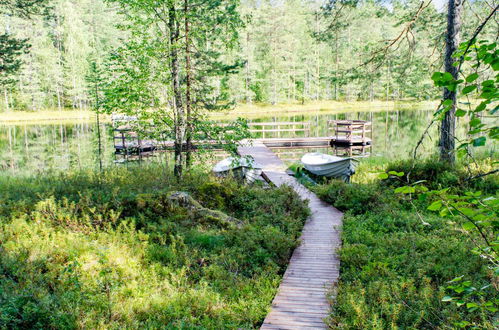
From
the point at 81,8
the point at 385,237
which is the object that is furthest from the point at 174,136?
the point at 81,8

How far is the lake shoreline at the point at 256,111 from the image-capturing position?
45.8m

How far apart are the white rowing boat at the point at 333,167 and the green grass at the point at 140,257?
4142mm

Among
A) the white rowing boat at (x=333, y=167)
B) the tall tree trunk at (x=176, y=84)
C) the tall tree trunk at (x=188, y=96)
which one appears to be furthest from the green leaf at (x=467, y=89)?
the white rowing boat at (x=333, y=167)

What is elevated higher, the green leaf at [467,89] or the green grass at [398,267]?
the green leaf at [467,89]

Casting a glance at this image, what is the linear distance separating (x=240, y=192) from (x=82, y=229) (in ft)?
15.8

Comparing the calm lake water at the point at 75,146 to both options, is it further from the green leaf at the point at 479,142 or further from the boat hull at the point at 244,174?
the green leaf at the point at 479,142

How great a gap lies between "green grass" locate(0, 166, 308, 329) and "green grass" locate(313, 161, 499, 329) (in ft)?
4.38

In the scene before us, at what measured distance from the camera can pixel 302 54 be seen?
190ft

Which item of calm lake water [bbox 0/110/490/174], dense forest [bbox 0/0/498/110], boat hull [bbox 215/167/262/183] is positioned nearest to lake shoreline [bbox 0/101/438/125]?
dense forest [bbox 0/0/498/110]

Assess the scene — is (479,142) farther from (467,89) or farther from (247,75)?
(247,75)

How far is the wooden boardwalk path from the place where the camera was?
552 cm

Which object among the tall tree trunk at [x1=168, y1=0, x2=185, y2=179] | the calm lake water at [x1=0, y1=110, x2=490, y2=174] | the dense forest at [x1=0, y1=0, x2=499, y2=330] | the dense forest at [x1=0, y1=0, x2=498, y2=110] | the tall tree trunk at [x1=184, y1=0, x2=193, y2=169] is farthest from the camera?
the dense forest at [x1=0, y1=0, x2=498, y2=110]

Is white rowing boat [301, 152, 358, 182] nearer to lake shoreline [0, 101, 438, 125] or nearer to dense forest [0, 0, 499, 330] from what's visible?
dense forest [0, 0, 499, 330]

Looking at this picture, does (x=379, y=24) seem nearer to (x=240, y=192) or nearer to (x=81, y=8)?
(x=81, y=8)
